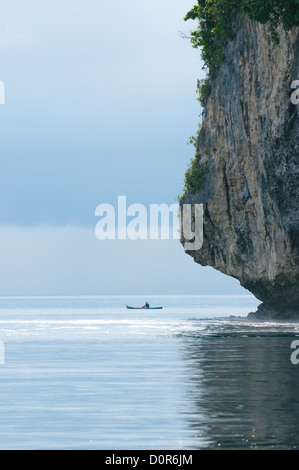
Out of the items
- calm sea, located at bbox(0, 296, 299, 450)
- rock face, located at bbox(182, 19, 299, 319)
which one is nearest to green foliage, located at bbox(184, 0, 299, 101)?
rock face, located at bbox(182, 19, 299, 319)

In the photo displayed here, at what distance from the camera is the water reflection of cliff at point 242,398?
15.5m

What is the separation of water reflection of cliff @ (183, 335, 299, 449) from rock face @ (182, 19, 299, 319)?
21400 millimetres

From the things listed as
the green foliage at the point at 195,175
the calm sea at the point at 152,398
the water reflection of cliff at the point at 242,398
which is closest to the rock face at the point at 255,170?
the green foliage at the point at 195,175

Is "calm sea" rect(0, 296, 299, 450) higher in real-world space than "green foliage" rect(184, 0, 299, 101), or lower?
lower

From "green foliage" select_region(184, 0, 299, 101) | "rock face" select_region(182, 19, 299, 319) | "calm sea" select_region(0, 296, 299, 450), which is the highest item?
"green foliage" select_region(184, 0, 299, 101)

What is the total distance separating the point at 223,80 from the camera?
2795 inches

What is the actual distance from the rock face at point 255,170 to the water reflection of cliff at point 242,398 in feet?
70.2

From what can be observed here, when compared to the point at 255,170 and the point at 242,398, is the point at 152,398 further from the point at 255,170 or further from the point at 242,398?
the point at 255,170

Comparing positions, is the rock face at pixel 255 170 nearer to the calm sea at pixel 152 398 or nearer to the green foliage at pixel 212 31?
the green foliage at pixel 212 31

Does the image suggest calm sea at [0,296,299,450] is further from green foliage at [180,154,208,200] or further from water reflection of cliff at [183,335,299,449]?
green foliage at [180,154,208,200]

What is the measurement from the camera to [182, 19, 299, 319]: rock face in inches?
2216

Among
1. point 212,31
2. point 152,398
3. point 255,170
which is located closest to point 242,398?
point 152,398

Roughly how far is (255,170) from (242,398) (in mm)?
46119
